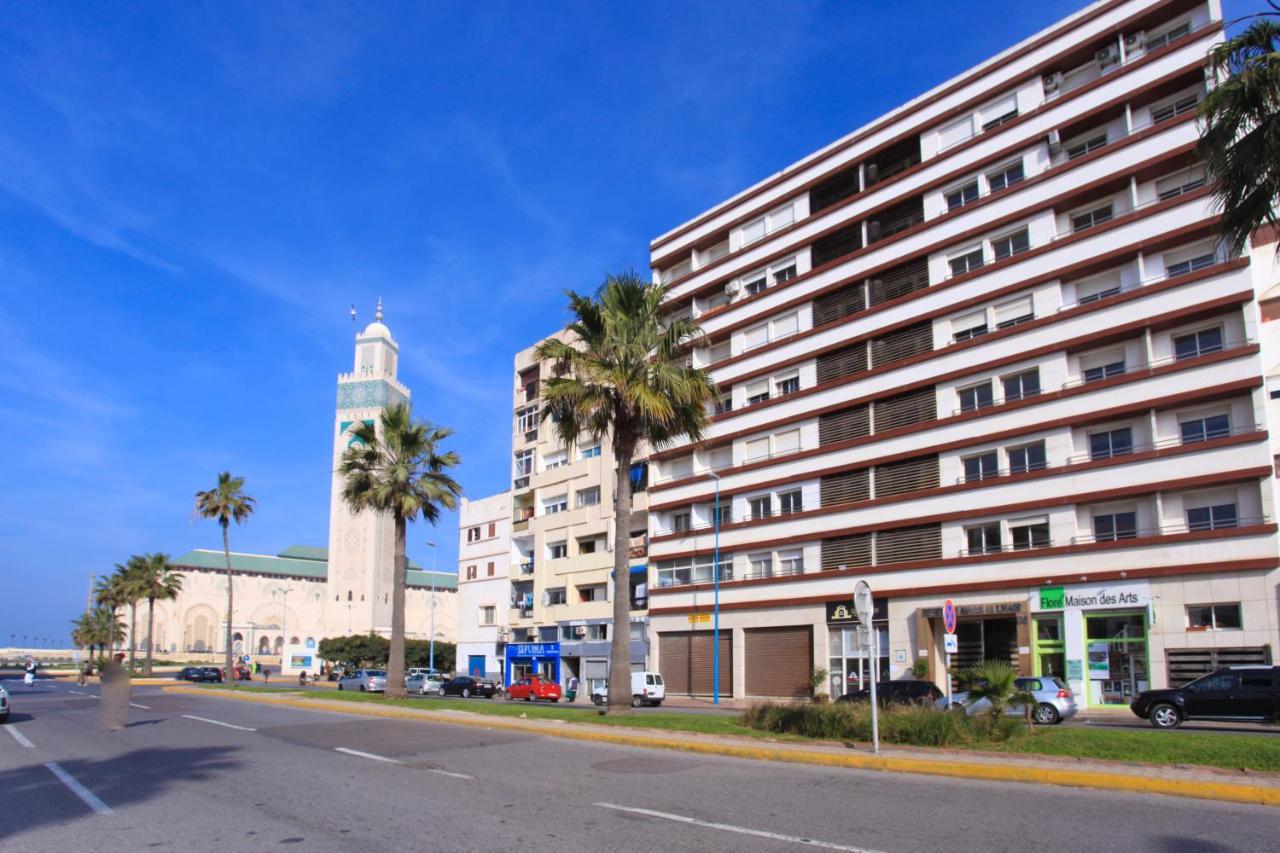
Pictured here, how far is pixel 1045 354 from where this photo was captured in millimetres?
35000

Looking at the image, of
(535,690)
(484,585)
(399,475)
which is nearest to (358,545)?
(484,585)

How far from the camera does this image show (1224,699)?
2220 centimetres

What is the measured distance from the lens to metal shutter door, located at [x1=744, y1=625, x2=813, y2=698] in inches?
1684

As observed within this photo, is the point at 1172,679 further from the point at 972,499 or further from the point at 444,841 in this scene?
the point at 444,841

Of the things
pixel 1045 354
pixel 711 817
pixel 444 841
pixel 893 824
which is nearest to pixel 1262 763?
pixel 893 824

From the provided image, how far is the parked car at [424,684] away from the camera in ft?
168

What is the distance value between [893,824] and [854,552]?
3350 centimetres

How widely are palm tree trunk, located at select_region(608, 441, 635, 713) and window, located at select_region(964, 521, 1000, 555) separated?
17.9 m

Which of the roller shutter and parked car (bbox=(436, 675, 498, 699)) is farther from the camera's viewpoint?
parked car (bbox=(436, 675, 498, 699))

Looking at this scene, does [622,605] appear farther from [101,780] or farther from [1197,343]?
[1197,343]

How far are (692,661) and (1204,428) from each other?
27.5 meters

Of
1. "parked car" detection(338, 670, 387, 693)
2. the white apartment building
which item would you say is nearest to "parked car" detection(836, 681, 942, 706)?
"parked car" detection(338, 670, 387, 693)

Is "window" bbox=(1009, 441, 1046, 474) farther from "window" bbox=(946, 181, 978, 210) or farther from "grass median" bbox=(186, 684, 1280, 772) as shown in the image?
"grass median" bbox=(186, 684, 1280, 772)

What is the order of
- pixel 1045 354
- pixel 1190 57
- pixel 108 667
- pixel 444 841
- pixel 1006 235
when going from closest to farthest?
pixel 444 841 → pixel 108 667 → pixel 1190 57 → pixel 1045 354 → pixel 1006 235
